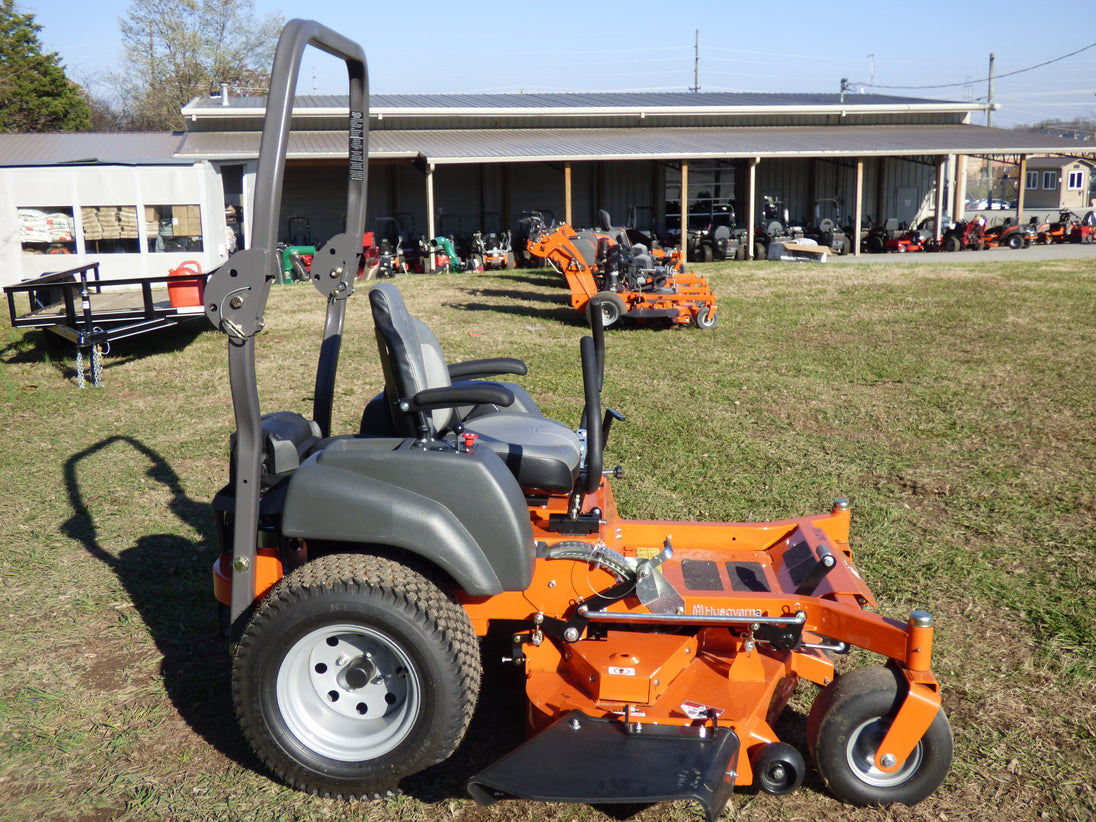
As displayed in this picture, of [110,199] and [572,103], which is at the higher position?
[572,103]

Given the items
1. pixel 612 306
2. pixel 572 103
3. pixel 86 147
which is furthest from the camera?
pixel 572 103

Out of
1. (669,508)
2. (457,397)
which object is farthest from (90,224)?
(457,397)

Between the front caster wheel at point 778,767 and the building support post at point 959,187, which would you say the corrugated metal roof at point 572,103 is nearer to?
the building support post at point 959,187

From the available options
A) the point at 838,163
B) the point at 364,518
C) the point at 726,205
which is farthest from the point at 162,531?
the point at 838,163

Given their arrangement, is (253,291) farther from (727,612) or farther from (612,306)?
(612,306)

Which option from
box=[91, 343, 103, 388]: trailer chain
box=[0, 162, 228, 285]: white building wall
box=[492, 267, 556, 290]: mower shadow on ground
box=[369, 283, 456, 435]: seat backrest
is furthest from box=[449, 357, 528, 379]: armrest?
box=[492, 267, 556, 290]: mower shadow on ground

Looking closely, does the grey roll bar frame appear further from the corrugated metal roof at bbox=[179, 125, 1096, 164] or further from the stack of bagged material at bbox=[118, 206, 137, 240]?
the corrugated metal roof at bbox=[179, 125, 1096, 164]

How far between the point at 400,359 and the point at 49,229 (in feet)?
48.3

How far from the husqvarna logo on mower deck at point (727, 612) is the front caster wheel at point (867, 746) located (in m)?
0.33

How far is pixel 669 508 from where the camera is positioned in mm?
5566

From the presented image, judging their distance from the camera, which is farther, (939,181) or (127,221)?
(939,181)

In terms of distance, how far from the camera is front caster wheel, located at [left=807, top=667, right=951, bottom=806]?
2918 mm

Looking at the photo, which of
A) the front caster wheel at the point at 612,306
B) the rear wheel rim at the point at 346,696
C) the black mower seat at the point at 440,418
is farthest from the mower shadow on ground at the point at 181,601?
the front caster wheel at the point at 612,306

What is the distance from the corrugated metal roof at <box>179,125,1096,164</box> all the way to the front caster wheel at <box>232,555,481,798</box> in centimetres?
1834
